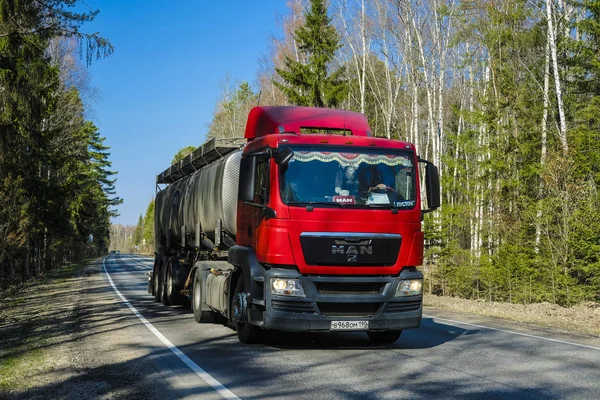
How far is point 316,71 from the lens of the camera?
37000mm

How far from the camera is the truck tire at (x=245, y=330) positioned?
10766mm

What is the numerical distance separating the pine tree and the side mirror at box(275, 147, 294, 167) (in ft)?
87.7

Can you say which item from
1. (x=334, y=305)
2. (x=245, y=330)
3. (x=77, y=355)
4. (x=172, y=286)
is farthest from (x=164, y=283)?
(x=334, y=305)

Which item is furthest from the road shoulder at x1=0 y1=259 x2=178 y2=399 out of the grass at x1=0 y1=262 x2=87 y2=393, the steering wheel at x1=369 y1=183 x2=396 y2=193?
the steering wheel at x1=369 y1=183 x2=396 y2=193

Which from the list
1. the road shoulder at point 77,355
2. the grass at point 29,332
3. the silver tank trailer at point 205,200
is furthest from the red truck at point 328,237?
the grass at point 29,332

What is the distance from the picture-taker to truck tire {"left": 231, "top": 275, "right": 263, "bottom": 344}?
10.8 metres

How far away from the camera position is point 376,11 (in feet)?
122

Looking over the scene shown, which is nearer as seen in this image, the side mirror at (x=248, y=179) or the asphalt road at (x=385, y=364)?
the asphalt road at (x=385, y=364)

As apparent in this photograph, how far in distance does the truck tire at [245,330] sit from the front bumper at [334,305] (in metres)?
0.58

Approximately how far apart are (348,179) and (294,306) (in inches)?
81.3

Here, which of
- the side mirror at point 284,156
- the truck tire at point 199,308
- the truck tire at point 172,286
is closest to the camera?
the side mirror at point 284,156

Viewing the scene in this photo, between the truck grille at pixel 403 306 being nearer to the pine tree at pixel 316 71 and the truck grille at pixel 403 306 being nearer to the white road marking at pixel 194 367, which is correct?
the white road marking at pixel 194 367

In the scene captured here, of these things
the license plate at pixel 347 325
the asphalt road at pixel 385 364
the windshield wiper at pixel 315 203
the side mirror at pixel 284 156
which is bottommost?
the asphalt road at pixel 385 364

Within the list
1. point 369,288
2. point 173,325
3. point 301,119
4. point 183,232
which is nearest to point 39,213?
point 183,232
